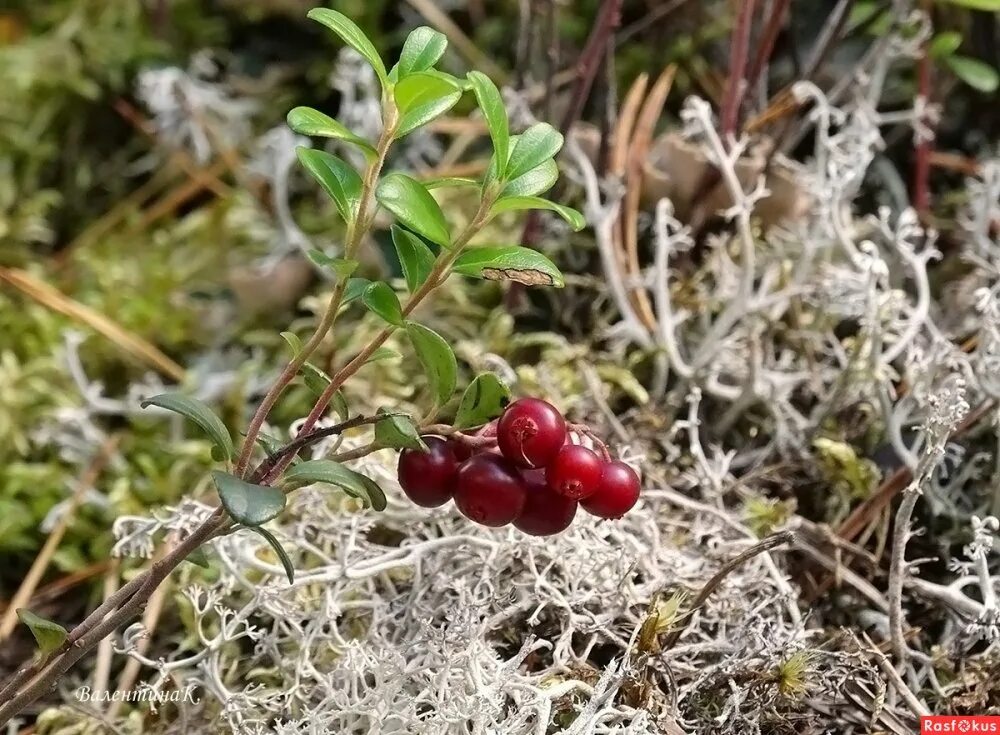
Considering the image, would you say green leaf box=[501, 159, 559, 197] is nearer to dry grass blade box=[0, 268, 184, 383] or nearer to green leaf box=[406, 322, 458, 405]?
green leaf box=[406, 322, 458, 405]

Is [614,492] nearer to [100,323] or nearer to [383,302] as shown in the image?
[383,302]

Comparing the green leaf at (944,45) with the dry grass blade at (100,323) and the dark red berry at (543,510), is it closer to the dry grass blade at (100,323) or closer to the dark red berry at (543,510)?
the dark red berry at (543,510)

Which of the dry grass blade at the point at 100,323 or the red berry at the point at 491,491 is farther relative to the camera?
the dry grass blade at the point at 100,323

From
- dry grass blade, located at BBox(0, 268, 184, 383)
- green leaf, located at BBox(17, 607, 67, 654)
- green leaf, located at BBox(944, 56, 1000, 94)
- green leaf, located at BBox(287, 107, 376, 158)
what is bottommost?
dry grass blade, located at BBox(0, 268, 184, 383)

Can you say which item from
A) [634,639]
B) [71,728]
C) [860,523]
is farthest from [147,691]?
[860,523]

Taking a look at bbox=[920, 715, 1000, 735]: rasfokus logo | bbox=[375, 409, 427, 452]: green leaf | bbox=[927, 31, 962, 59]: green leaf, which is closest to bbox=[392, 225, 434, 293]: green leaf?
bbox=[375, 409, 427, 452]: green leaf

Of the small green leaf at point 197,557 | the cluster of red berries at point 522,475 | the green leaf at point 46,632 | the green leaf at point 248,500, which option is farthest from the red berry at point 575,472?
the green leaf at point 46,632

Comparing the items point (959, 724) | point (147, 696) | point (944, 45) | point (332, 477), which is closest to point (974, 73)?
point (944, 45)
